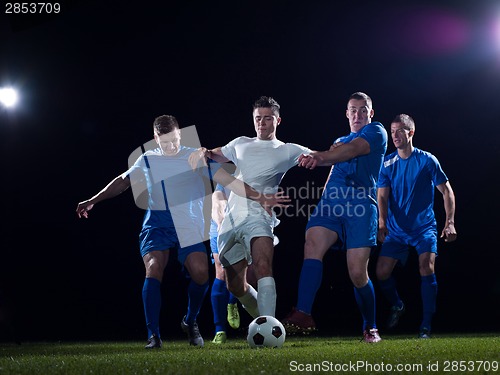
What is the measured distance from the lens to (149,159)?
5273 mm

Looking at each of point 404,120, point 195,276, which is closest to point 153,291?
point 195,276

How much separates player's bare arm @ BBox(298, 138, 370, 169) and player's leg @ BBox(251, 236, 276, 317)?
1.72 ft

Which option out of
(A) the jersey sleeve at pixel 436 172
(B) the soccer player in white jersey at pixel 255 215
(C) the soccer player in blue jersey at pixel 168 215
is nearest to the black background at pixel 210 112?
(A) the jersey sleeve at pixel 436 172

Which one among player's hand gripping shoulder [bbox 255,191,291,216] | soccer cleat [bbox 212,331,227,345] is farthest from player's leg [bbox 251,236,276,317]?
soccer cleat [bbox 212,331,227,345]

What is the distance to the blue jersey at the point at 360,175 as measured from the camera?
475 cm

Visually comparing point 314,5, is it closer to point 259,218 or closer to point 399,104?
point 399,104

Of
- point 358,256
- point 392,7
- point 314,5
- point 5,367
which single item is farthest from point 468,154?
point 5,367

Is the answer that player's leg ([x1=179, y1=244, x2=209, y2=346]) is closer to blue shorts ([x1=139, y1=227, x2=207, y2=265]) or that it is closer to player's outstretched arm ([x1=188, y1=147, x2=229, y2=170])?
blue shorts ([x1=139, y1=227, x2=207, y2=265])

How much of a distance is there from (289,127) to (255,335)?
173 inches

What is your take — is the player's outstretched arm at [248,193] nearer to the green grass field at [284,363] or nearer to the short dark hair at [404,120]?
the green grass field at [284,363]

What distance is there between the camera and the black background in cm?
777

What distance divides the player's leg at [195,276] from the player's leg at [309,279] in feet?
2.88

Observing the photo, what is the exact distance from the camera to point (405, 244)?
6.14m

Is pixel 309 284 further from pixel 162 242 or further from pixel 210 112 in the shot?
pixel 210 112
